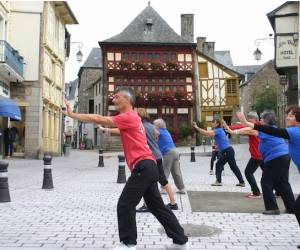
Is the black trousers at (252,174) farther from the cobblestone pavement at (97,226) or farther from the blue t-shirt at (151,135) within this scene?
the blue t-shirt at (151,135)

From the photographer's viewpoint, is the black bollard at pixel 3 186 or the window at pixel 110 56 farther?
the window at pixel 110 56

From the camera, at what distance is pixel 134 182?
207 inches

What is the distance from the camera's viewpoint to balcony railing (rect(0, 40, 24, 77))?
22.9 metres

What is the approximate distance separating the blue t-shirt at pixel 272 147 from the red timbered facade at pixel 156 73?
37141mm

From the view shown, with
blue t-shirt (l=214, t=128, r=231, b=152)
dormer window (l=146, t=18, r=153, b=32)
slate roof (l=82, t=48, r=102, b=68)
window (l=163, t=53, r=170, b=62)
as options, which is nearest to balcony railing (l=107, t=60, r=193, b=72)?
window (l=163, t=53, r=170, b=62)

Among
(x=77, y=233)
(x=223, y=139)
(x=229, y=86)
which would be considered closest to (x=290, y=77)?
(x=229, y=86)

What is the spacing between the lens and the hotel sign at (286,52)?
94.9ft

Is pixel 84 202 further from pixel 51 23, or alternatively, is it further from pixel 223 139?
pixel 51 23

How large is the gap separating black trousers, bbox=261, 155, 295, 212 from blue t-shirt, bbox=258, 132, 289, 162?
0.07m

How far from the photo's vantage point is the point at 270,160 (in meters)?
8.04

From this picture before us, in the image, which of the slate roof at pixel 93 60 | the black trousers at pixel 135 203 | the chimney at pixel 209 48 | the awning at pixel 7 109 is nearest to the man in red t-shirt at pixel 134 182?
the black trousers at pixel 135 203

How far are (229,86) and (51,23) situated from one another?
22.8 metres

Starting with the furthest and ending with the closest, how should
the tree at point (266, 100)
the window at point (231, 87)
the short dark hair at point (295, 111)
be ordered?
the tree at point (266, 100) < the window at point (231, 87) < the short dark hair at point (295, 111)

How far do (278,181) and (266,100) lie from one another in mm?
52887
